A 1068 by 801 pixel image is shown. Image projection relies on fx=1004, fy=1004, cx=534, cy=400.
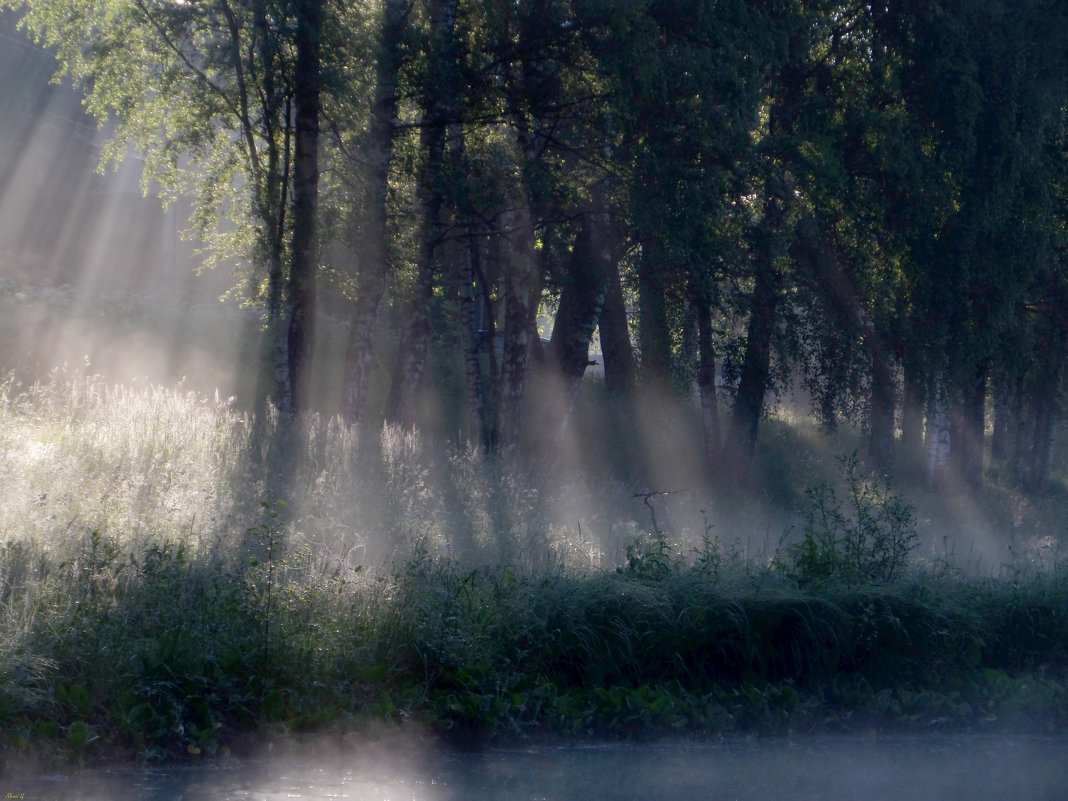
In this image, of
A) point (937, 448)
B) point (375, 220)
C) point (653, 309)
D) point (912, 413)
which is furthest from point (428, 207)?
point (912, 413)

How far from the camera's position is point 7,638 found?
5.40m

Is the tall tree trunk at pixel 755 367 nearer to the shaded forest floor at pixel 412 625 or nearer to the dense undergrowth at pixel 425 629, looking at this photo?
the shaded forest floor at pixel 412 625

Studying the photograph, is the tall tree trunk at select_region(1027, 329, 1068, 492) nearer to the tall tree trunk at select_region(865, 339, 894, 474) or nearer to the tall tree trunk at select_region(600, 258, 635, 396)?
the tall tree trunk at select_region(865, 339, 894, 474)

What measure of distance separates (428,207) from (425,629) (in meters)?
9.96

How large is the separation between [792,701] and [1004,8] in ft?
48.8

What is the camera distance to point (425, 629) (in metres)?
6.45

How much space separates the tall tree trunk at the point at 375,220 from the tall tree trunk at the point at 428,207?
554mm

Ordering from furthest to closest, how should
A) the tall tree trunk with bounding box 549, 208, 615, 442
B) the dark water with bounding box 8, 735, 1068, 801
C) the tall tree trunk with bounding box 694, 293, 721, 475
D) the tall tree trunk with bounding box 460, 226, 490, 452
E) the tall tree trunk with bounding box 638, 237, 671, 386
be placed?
1. the tall tree trunk with bounding box 694, 293, 721, 475
2. the tall tree trunk with bounding box 460, 226, 490, 452
3. the tall tree trunk with bounding box 549, 208, 615, 442
4. the tall tree trunk with bounding box 638, 237, 671, 386
5. the dark water with bounding box 8, 735, 1068, 801

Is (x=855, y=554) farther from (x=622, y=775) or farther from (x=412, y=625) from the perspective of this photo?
(x=412, y=625)

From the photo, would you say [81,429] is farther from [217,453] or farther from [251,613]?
[251,613]

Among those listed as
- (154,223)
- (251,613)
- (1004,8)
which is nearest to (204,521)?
(251,613)

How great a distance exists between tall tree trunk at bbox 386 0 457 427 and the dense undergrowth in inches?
262

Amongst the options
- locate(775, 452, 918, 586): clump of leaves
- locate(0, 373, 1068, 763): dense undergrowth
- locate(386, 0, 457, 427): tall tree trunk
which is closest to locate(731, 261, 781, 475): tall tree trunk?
locate(386, 0, 457, 427): tall tree trunk

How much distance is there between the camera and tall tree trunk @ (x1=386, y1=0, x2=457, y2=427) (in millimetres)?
14359
